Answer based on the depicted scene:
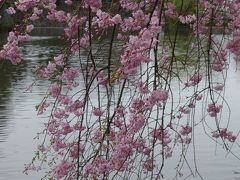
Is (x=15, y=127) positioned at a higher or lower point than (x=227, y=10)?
lower

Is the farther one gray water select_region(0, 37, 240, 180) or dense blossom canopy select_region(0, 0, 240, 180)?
gray water select_region(0, 37, 240, 180)

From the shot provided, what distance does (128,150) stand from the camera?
141 inches

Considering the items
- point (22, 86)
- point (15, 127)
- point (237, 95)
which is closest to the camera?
point (15, 127)

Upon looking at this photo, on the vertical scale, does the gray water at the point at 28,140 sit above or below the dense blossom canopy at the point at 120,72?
below

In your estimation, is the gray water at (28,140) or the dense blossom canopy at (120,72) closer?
the dense blossom canopy at (120,72)

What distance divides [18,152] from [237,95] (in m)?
8.39

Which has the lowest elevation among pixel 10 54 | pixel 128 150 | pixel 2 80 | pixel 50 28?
pixel 50 28

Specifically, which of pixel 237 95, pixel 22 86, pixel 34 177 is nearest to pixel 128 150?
pixel 34 177

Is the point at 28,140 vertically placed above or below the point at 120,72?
below

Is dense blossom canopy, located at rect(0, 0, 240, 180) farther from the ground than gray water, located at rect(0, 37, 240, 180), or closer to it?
farther from the ground

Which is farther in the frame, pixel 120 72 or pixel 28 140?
pixel 28 140

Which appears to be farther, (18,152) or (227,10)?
(18,152)

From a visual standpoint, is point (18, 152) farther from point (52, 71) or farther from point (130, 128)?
point (130, 128)

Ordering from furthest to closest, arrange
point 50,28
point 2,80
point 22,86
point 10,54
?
1. point 50,28
2. point 2,80
3. point 22,86
4. point 10,54
